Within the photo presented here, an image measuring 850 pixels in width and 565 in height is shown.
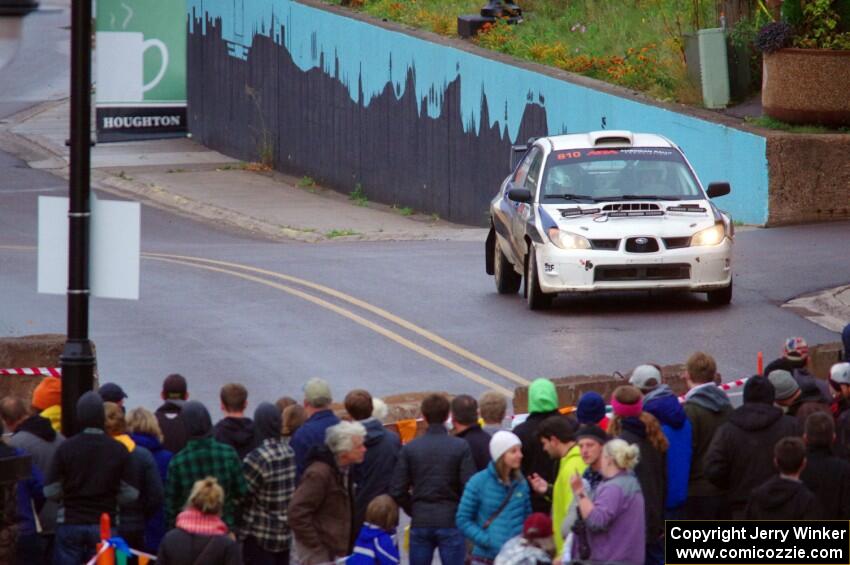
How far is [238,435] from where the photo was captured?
10.1 m

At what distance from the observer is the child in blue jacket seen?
30.3 feet

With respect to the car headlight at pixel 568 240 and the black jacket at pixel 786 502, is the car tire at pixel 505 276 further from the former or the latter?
the black jacket at pixel 786 502

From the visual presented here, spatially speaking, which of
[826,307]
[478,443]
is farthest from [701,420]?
[826,307]

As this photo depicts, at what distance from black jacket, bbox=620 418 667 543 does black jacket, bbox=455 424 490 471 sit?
79cm

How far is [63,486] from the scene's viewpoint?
938 centimetres

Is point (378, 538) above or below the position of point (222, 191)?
Answer: above

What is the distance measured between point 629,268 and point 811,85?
880cm

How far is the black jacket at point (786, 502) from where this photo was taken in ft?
29.1

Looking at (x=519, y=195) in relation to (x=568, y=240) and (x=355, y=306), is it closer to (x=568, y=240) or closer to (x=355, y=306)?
(x=568, y=240)

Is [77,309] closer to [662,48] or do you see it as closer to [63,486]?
[63,486]

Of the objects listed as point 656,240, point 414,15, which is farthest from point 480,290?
→ point 414,15

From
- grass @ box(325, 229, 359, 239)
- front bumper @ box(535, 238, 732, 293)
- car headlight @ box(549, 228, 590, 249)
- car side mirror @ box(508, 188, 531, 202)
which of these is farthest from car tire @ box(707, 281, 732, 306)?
grass @ box(325, 229, 359, 239)

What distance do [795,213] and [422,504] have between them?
55.8ft

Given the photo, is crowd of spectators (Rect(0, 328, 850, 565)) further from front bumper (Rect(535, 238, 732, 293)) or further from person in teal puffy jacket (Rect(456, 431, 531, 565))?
front bumper (Rect(535, 238, 732, 293))
